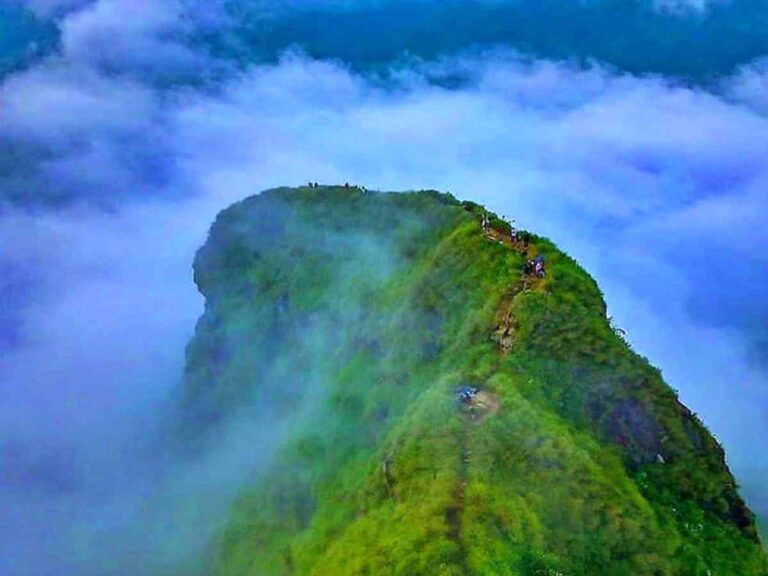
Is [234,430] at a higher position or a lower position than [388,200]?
lower

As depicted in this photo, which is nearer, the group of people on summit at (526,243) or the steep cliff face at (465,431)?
the steep cliff face at (465,431)

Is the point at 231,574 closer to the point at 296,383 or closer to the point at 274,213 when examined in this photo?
the point at 296,383

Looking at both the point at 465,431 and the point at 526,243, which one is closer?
the point at 465,431

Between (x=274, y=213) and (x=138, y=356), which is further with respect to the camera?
(x=138, y=356)

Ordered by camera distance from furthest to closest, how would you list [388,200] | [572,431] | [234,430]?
[234,430] → [388,200] → [572,431]

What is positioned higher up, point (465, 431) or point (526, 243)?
point (526, 243)

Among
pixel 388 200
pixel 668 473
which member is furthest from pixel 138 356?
pixel 668 473

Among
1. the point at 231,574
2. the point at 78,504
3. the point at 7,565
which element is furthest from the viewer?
the point at 78,504

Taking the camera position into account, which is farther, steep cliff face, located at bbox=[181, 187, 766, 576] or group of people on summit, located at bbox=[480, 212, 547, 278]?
group of people on summit, located at bbox=[480, 212, 547, 278]
